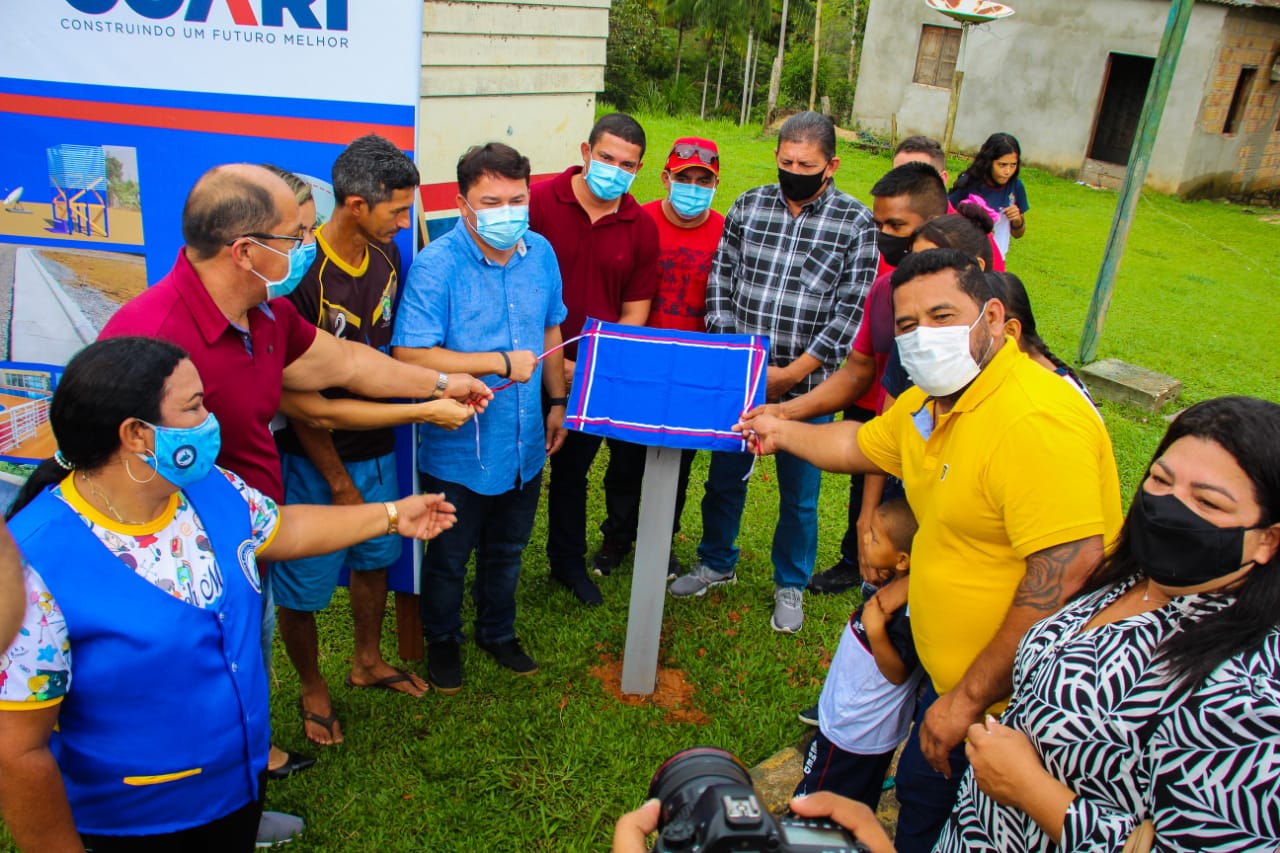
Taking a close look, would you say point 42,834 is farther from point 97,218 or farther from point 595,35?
point 595,35

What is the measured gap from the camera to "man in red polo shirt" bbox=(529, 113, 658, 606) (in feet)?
12.7

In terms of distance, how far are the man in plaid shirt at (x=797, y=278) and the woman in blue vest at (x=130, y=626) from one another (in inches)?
98.6

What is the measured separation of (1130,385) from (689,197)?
4859mm

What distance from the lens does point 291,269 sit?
2.57m

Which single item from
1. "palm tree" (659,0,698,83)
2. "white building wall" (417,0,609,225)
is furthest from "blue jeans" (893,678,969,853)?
"palm tree" (659,0,698,83)

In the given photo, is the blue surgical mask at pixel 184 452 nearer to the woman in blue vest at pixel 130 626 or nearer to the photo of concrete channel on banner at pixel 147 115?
the woman in blue vest at pixel 130 626

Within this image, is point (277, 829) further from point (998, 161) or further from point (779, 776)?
point (998, 161)

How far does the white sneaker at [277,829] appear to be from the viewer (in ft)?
9.87

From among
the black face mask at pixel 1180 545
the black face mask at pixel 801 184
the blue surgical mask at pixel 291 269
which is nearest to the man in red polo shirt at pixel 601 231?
the black face mask at pixel 801 184

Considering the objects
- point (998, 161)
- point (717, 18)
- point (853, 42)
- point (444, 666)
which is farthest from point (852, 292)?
point (853, 42)

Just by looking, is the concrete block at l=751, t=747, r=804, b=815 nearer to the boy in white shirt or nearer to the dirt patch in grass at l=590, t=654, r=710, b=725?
the dirt patch in grass at l=590, t=654, r=710, b=725

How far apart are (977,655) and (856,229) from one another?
217 cm

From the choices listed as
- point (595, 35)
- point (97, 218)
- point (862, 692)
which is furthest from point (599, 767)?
point (595, 35)

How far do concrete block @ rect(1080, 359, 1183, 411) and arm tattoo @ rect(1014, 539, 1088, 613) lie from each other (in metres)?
5.78
